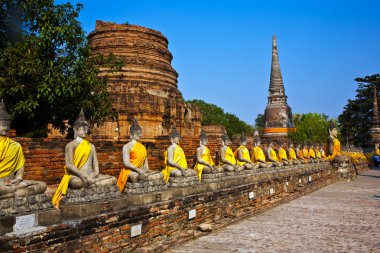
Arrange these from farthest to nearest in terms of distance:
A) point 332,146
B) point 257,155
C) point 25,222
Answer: point 332,146 → point 257,155 → point 25,222

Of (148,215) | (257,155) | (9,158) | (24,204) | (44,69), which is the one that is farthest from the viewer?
→ (257,155)

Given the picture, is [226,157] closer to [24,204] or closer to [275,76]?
[24,204]

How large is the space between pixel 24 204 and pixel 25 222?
208 mm

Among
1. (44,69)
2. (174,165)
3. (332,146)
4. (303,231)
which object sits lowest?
(303,231)

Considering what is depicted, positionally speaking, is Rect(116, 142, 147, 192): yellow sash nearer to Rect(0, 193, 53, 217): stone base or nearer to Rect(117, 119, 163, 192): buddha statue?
Rect(117, 119, 163, 192): buddha statue

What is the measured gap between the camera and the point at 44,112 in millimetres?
12102

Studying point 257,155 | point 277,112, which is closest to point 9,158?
point 257,155

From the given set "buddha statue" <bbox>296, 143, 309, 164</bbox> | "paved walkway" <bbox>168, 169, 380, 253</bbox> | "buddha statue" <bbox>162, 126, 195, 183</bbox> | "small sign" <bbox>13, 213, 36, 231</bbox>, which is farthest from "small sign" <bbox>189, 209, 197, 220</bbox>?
"buddha statue" <bbox>296, 143, 309, 164</bbox>

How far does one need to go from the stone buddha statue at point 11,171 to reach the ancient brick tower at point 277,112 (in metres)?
26.8

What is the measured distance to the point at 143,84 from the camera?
20203 millimetres

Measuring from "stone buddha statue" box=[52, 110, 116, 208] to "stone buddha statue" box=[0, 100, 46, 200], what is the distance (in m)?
0.62

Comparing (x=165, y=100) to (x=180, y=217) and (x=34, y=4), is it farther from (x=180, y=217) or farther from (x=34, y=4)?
(x=180, y=217)

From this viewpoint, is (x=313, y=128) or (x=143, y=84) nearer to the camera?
(x=143, y=84)

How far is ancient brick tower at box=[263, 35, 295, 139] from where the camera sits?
30739 millimetres
